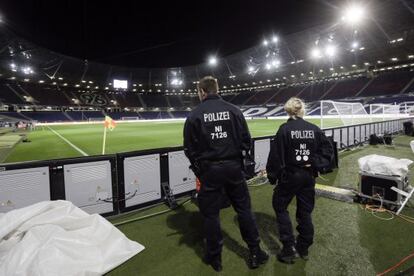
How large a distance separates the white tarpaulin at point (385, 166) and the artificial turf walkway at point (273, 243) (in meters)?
0.72

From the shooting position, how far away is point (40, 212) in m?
2.71

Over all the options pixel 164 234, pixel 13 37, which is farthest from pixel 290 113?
pixel 13 37

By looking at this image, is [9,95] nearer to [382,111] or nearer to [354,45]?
[382,111]

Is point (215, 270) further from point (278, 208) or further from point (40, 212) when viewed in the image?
point (40, 212)

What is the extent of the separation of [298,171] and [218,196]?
1.02 metres

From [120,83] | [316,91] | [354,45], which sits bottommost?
[316,91]

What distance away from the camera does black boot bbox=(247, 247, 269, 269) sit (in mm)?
2589

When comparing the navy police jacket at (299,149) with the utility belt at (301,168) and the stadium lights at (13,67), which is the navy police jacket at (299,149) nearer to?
the utility belt at (301,168)

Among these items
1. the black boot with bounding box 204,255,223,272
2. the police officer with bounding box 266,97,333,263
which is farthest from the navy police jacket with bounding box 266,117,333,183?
the black boot with bounding box 204,255,223,272

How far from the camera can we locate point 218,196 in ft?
8.50

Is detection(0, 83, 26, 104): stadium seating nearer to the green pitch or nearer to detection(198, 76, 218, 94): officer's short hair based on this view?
the green pitch

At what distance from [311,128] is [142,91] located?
236 feet

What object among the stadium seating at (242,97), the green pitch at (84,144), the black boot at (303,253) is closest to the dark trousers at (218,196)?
the black boot at (303,253)

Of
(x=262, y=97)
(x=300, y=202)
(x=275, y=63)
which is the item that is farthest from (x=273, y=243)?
(x=262, y=97)
